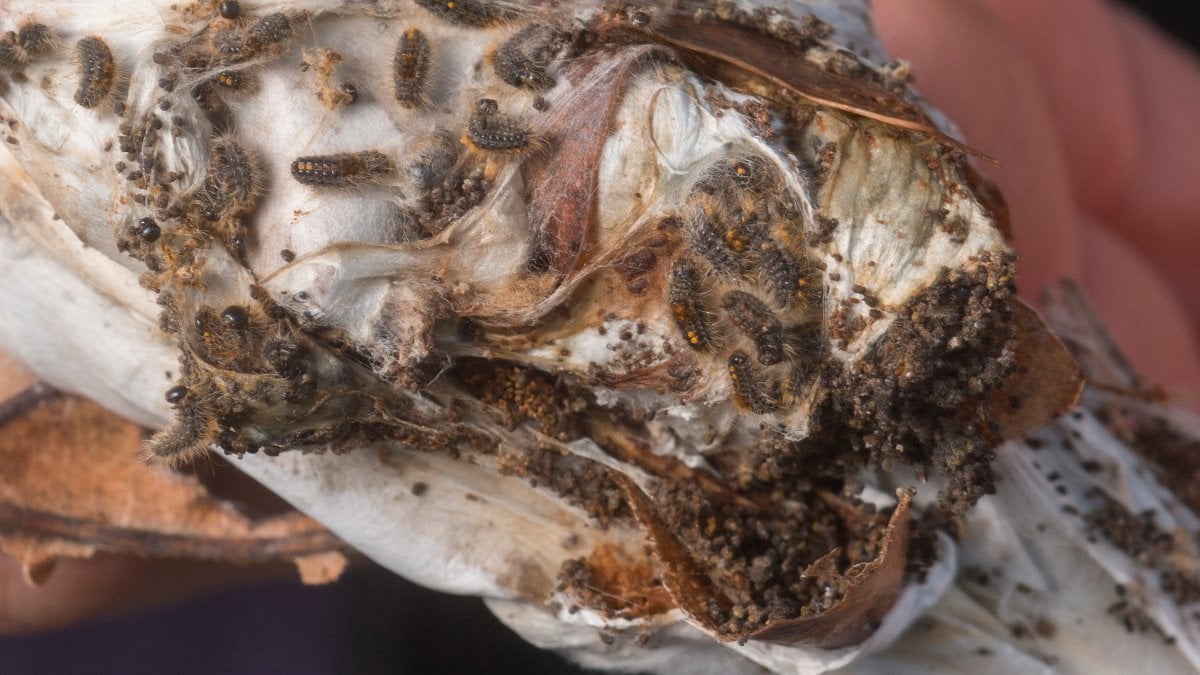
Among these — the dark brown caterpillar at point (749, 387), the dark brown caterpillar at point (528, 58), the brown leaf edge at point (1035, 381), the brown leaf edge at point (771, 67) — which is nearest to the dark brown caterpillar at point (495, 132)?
the dark brown caterpillar at point (528, 58)

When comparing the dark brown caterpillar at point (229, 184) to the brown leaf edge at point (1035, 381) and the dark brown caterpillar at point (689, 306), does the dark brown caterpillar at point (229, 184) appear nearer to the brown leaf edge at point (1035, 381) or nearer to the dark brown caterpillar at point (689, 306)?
the dark brown caterpillar at point (689, 306)

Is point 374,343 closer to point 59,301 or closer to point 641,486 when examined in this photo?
point 641,486

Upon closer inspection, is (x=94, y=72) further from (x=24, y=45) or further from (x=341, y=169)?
(x=341, y=169)

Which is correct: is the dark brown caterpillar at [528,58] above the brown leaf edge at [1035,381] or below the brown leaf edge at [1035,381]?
above

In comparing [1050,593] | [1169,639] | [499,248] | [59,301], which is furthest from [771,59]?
[1169,639]

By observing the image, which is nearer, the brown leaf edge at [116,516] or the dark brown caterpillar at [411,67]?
the dark brown caterpillar at [411,67]

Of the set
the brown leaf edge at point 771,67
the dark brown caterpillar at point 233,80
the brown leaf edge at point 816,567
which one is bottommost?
the brown leaf edge at point 816,567
